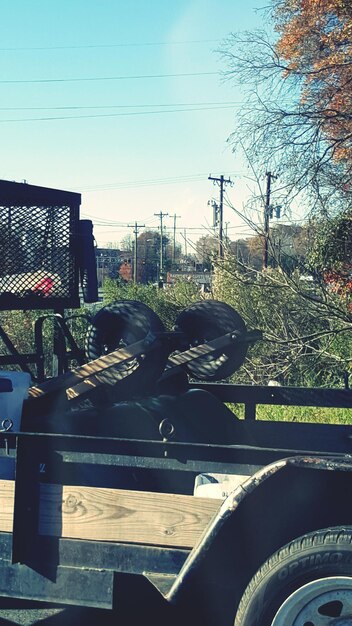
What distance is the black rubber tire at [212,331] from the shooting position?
18.1 feet

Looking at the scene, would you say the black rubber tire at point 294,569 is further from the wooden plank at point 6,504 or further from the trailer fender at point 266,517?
the wooden plank at point 6,504

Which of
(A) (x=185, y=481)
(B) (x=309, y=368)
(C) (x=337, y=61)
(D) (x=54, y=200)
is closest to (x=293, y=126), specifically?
(C) (x=337, y=61)

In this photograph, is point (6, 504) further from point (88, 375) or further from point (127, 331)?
point (127, 331)

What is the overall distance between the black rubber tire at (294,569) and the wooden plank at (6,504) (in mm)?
1064

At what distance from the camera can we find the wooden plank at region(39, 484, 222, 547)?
3.30 metres

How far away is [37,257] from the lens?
503 cm

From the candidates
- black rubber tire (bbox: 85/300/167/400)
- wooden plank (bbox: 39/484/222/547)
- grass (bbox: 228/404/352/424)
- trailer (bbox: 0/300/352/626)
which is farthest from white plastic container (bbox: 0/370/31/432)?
grass (bbox: 228/404/352/424)

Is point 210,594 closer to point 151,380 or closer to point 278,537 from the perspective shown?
point 278,537

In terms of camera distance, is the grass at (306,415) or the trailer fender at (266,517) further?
the grass at (306,415)

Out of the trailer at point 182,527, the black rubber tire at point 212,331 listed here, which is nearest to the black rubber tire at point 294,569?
the trailer at point 182,527

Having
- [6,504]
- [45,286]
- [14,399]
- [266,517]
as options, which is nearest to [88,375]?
[14,399]

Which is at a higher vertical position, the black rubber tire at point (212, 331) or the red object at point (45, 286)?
the red object at point (45, 286)

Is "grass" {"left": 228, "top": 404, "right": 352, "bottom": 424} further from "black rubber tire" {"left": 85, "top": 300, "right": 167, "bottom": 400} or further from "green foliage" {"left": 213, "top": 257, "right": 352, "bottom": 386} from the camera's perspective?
"black rubber tire" {"left": 85, "top": 300, "right": 167, "bottom": 400}

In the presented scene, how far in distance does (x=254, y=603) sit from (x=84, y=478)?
1.08 m
